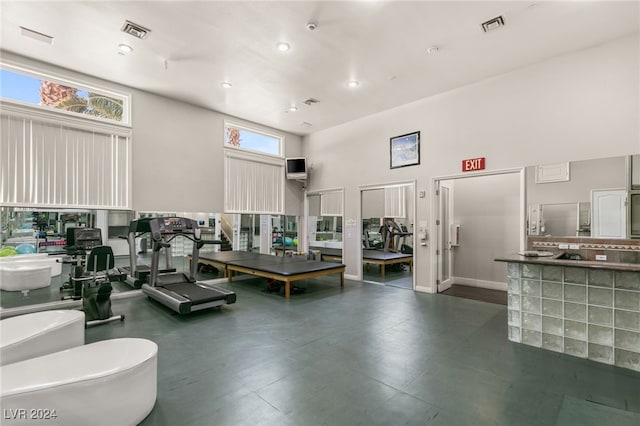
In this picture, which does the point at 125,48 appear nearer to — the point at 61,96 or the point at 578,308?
the point at 61,96

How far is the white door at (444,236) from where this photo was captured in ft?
19.2

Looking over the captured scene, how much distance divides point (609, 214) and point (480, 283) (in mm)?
3093

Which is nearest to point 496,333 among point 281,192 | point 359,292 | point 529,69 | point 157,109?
point 359,292

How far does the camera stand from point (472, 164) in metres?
5.16

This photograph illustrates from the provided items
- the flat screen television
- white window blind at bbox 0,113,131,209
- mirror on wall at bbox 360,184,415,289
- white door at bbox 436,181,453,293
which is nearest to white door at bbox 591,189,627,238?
white door at bbox 436,181,453,293

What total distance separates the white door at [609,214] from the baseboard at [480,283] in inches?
103

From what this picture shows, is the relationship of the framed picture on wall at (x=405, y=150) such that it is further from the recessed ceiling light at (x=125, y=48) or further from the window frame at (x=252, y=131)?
the recessed ceiling light at (x=125, y=48)

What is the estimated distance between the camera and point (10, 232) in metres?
4.43

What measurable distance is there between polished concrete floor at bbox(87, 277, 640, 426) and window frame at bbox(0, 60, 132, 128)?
3.45 metres

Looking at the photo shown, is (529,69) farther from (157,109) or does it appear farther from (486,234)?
(157,109)

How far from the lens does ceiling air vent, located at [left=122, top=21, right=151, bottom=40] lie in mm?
3635

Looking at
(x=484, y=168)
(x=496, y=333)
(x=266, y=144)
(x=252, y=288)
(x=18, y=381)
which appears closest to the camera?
(x=18, y=381)

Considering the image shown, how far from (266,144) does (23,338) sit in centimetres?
632

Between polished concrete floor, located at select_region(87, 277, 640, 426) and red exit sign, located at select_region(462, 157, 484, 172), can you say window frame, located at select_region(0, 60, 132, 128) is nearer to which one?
polished concrete floor, located at select_region(87, 277, 640, 426)
